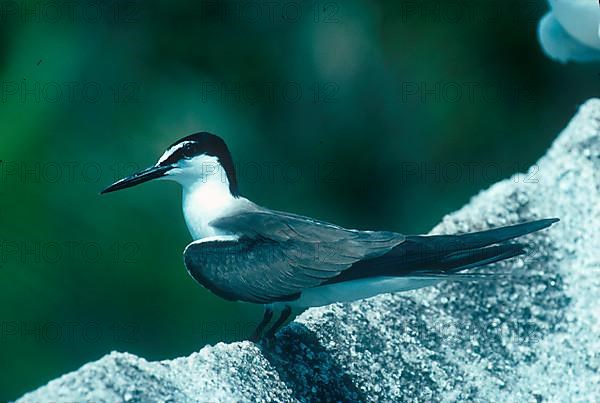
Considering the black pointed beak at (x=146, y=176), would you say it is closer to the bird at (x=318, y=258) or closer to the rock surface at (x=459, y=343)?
the bird at (x=318, y=258)

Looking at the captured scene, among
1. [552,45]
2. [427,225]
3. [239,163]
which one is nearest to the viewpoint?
[552,45]

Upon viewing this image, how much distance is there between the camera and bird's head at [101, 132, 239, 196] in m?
1.32

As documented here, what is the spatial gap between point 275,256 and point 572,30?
1111mm

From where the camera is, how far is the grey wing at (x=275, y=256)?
122cm

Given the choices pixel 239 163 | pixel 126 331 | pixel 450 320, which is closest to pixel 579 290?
pixel 450 320

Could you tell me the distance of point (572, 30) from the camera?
6.75ft

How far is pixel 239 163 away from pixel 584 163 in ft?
3.80

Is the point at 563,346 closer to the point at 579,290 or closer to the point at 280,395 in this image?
the point at 579,290

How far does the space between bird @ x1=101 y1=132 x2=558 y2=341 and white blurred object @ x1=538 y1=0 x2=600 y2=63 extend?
0.85 m

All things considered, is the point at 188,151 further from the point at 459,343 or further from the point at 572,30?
the point at 572,30

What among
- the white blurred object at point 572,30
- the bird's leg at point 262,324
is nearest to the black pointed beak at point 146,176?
the bird's leg at point 262,324

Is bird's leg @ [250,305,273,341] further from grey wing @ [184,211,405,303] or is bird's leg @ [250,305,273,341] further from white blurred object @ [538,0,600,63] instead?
white blurred object @ [538,0,600,63]

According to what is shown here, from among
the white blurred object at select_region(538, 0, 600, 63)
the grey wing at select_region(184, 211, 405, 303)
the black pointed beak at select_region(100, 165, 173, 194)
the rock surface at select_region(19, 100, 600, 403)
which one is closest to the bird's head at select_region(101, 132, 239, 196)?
the black pointed beak at select_region(100, 165, 173, 194)

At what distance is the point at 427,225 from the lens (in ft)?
9.89
